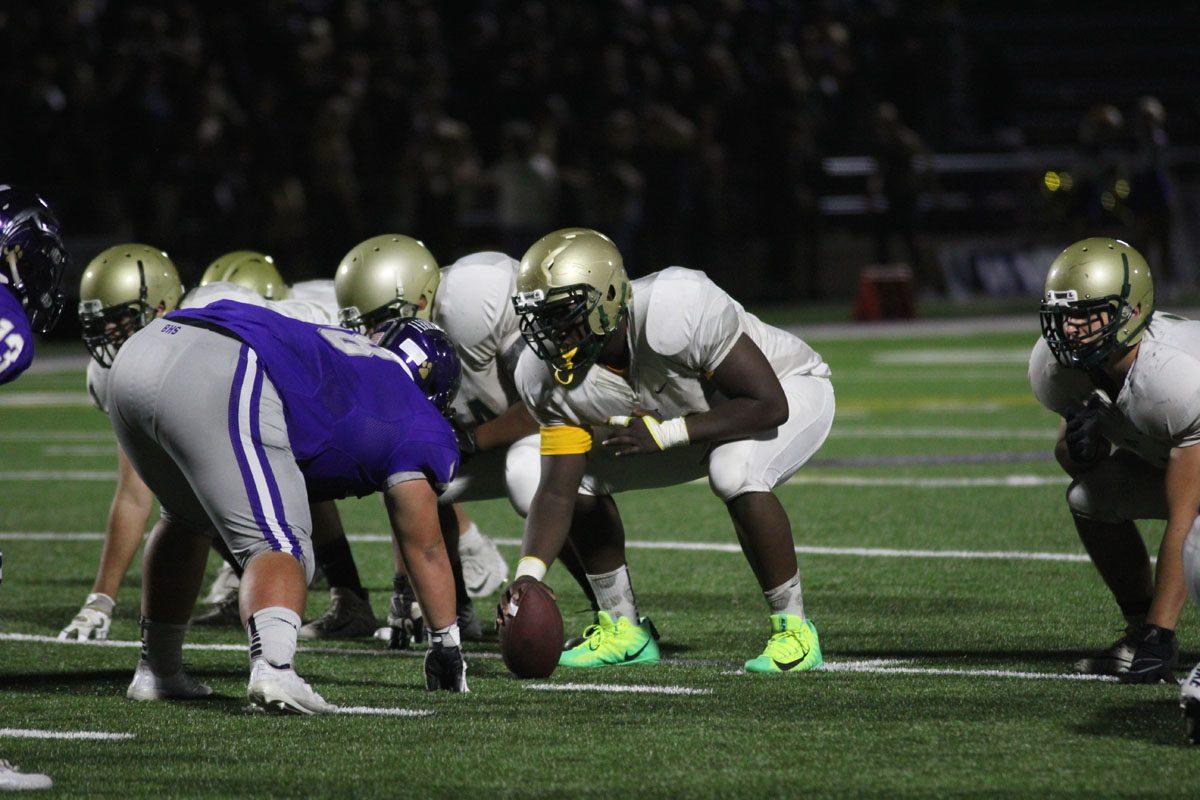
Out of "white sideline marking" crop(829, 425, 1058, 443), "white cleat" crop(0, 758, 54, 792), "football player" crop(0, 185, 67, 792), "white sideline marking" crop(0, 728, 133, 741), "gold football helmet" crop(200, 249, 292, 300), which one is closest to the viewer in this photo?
"white cleat" crop(0, 758, 54, 792)

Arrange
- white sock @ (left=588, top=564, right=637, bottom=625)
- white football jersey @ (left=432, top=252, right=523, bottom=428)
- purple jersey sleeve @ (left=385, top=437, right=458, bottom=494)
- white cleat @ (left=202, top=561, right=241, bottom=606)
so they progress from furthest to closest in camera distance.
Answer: white cleat @ (left=202, top=561, right=241, bottom=606)
white football jersey @ (left=432, top=252, right=523, bottom=428)
white sock @ (left=588, top=564, right=637, bottom=625)
purple jersey sleeve @ (left=385, top=437, right=458, bottom=494)

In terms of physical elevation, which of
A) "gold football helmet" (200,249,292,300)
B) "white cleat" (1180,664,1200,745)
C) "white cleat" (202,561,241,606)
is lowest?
"white cleat" (202,561,241,606)

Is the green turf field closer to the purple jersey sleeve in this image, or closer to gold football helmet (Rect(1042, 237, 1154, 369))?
the purple jersey sleeve

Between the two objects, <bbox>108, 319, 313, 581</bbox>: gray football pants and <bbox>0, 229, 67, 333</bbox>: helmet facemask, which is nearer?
<bbox>0, 229, 67, 333</bbox>: helmet facemask

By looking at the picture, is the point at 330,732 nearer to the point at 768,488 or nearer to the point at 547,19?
the point at 768,488

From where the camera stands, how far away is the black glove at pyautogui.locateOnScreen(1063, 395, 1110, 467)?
206 inches

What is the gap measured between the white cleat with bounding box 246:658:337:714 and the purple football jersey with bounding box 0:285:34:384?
3.18 ft

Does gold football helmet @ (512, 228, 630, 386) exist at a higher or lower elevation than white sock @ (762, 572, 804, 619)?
higher

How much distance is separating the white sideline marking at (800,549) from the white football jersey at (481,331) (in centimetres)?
174

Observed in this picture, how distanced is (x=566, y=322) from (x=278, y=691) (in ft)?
4.36

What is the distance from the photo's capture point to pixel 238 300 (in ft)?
20.0

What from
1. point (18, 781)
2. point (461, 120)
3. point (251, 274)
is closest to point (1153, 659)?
point (18, 781)

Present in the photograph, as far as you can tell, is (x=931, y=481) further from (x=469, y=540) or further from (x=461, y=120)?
(x=461, y=120)

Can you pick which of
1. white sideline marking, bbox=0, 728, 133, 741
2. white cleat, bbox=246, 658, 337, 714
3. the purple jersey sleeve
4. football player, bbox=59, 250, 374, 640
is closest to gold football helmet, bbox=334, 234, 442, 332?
football player, bbox=59, 250, 374, 640
